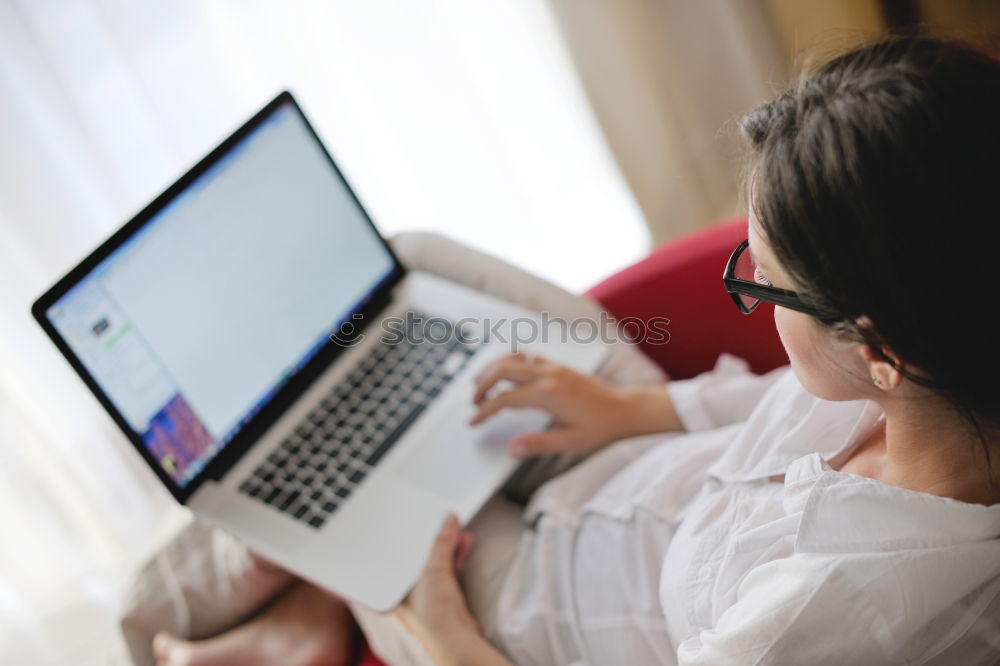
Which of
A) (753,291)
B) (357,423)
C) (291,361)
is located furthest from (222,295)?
(753,291)

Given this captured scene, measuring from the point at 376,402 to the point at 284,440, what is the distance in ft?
0.41

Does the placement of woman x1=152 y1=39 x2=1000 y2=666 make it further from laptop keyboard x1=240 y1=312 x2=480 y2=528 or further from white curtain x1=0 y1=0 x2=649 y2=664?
white curtain x1=0 y1=0 x2=649 y2=664

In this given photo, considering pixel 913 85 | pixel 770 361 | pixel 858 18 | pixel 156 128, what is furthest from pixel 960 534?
pixel 858 18

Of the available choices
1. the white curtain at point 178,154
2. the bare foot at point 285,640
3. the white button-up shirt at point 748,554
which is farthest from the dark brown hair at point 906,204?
the white curtain at point 178,154

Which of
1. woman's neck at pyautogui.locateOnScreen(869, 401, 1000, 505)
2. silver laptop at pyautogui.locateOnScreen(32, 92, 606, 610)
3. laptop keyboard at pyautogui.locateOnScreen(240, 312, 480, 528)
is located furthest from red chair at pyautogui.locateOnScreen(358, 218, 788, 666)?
woman's neck at pyautogui.locateOnScreen(869, 401, 1000, 505)

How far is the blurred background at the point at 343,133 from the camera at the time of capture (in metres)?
1.36

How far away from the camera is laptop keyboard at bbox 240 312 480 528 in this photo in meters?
1.05

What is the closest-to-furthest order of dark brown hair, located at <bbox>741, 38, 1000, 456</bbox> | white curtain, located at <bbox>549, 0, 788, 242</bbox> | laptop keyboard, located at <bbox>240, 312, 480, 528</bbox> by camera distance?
dark brown hair, located at <bbox>741, 38, 1000, 456</bbox> < laptop keyboard, located at <bbox>240, 312, 480, 528</bbox> < white curtain, located at <bbox>549, 0, 788, 242</bbox>

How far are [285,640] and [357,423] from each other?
0.30m

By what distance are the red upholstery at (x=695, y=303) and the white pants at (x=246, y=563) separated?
85 mm

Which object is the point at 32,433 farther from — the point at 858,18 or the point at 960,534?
the point at 858,18
